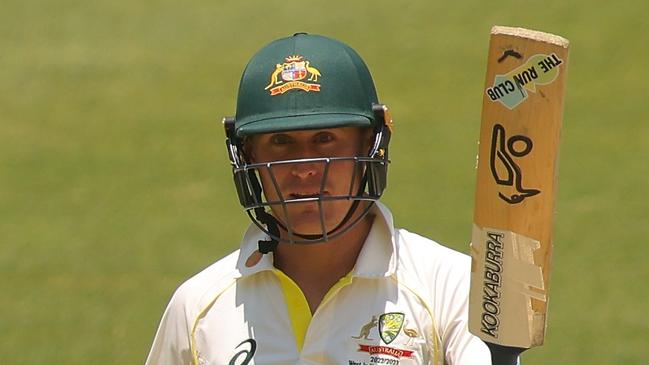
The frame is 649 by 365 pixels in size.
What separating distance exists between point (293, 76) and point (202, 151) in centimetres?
415

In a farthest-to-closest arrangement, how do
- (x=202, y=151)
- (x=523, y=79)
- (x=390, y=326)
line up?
1. (x=202, y=151)
2. (x=390, y=326)
3. (x=523, y=79)

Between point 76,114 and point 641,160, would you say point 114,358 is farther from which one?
point 641,160

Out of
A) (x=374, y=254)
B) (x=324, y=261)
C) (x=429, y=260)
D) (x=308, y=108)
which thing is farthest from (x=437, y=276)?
(x=308, y=108)

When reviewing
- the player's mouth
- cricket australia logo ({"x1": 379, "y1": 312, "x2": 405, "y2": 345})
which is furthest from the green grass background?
the player's mouth

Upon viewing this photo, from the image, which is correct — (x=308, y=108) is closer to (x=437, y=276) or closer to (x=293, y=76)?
(x=293, y=76)

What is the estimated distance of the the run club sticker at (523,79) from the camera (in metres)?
2.72

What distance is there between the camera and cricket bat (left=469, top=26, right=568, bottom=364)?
9.00 feet

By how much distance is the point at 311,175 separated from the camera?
3.28m

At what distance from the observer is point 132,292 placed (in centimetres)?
657

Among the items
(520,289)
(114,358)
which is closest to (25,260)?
(114,358)

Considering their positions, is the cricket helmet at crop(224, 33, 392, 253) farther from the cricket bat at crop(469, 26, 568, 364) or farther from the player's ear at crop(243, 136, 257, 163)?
the cricket bat at crop(469, 26, 568, 364)

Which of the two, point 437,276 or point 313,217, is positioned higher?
point 313,217

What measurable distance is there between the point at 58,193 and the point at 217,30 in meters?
1.47

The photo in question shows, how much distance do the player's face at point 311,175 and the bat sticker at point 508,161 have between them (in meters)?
0.53
